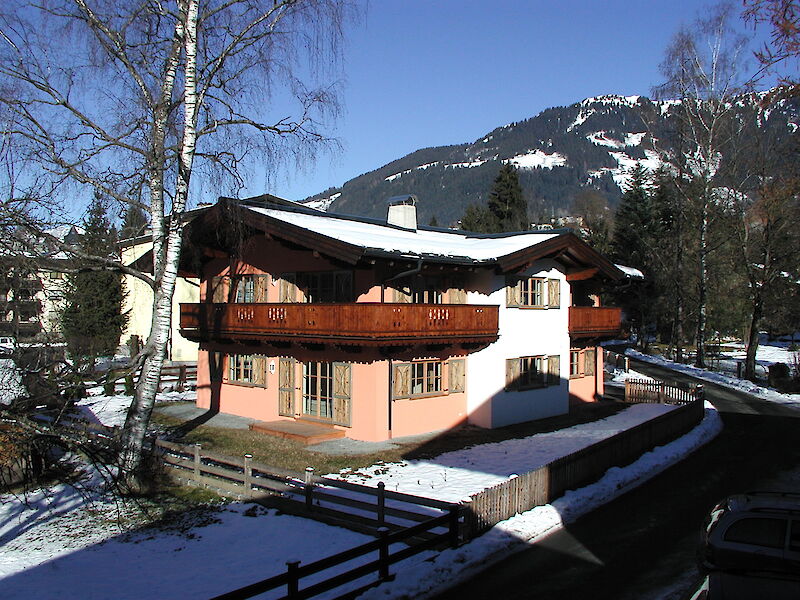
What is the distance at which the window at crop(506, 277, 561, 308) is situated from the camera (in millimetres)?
25188

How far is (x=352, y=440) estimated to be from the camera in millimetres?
→ 21219

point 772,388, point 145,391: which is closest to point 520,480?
point 145,391

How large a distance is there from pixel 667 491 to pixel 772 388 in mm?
23899

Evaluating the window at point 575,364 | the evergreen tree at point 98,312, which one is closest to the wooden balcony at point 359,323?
the window at point 575,364

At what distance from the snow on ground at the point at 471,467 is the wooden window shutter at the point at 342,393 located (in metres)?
3.94

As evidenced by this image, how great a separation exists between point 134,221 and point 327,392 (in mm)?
9670

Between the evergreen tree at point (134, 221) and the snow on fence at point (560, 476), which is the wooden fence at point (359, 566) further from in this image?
the evergreen tree at point (134, 221)

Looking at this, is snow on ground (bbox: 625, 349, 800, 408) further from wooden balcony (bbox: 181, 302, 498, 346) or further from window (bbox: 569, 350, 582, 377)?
wooden balcony (bbox: 181, 302, 498, 346)

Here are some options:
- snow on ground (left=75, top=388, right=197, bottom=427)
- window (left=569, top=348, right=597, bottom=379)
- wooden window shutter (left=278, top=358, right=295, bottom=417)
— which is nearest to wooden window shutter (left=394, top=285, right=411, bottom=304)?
wooden window shutter (left=278, top=358, right=295, bottom=417)

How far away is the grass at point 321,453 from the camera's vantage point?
18.3 m

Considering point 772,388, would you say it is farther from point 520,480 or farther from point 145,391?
point 145,391

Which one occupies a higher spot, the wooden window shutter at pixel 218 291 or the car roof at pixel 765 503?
the wooden window shutter at pixel 218 291

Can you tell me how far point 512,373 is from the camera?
25.3 meters

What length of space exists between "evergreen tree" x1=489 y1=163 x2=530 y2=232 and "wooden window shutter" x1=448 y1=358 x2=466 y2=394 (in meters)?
56.0
